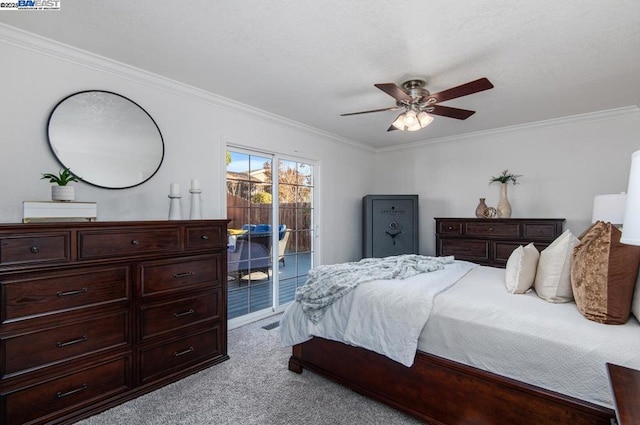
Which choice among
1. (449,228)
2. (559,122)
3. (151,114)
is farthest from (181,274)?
(559,122)

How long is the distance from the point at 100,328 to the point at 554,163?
5110 millimetres

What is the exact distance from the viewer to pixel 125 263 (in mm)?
2088

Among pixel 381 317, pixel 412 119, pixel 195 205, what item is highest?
pixel 412 119

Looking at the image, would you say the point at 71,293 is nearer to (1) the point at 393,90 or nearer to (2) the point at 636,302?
(1) the point at 393,90

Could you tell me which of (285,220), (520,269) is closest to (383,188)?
(285,220)

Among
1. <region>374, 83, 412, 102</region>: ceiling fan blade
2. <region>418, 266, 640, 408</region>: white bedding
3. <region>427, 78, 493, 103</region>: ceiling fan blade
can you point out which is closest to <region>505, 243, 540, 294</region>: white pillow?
<region>418, 266, 640, 408</region>: white bedding

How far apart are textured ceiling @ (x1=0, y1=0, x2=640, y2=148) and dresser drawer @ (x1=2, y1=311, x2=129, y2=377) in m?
1.92

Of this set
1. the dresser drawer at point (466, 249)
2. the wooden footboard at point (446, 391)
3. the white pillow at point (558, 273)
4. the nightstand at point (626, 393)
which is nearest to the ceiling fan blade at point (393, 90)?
the white pillow at point (558, 273)

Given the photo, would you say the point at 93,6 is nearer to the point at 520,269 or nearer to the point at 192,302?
Result: the point at 192,302

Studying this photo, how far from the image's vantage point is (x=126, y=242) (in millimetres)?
2096

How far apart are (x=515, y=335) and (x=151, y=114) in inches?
123

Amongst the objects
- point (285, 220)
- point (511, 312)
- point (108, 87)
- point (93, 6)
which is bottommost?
point (511, 312)

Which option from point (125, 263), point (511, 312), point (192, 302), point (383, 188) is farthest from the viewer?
point (383, 188)

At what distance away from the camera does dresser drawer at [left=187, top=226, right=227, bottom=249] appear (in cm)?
244
